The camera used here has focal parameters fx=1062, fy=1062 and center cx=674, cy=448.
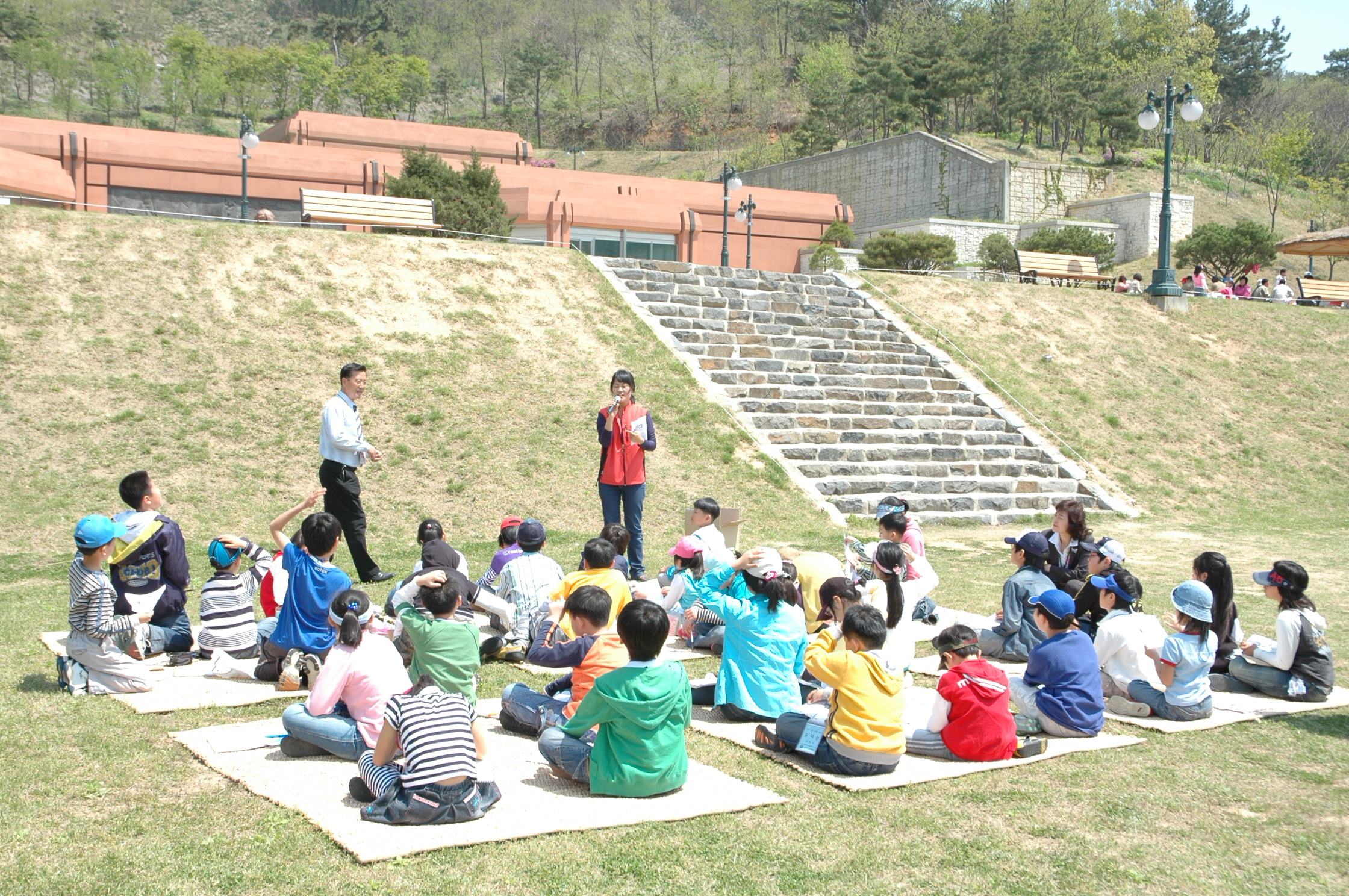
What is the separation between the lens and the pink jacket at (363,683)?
4641 millimetres

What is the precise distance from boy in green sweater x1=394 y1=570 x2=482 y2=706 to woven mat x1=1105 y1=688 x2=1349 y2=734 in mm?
3520

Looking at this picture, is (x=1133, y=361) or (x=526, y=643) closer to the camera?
(x=526, y=643)

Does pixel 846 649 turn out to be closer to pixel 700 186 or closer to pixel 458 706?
pixel 458 706

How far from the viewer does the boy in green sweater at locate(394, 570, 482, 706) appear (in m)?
4.88

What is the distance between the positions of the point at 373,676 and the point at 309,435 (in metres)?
Answer: 7.88

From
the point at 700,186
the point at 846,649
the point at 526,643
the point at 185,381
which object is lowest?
the point at 526,643

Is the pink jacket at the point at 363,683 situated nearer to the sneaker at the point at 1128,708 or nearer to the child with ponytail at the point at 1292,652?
the sneaker at the point at 1128,708

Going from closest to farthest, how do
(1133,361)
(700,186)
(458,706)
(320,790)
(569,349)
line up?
(458,706) → (320,790) → (569,349) → (1133,361) → (700,186)

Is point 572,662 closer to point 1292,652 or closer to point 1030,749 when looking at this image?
point 1030,749

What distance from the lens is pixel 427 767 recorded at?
12.9 ft

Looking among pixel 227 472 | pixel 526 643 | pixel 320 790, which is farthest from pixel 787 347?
pixel 320 790

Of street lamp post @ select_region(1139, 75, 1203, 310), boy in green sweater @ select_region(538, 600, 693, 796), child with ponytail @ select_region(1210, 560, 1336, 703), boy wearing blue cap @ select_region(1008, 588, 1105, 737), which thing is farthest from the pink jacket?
street lamp post @ select_region(1139, 75, 1203, 310)

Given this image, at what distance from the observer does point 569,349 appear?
14.7 meters

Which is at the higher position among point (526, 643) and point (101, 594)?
point (101, 594)
